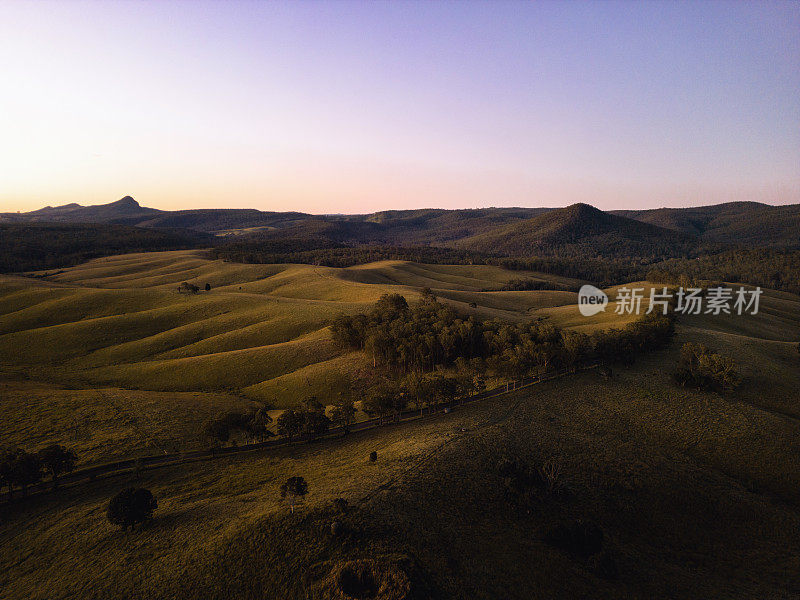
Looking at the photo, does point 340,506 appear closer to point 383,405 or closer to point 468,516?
point 468,516

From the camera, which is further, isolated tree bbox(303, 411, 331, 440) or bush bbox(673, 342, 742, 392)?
bush bbox(673, 342, 742, 392)

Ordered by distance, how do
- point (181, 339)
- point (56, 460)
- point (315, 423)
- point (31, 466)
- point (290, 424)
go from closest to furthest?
1. point (31, 466)
2. point (56, 460)
3. point (290, 424)
4. point (315, 423)
5. point (181, 339)

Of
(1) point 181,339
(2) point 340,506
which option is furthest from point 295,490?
(1) point 181,339

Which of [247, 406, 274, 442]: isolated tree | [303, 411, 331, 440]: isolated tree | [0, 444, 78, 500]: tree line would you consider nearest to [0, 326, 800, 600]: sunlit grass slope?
[303, 411, 331, 440]: isolated tree

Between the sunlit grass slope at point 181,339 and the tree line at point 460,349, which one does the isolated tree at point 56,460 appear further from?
the tree line at point 460,349

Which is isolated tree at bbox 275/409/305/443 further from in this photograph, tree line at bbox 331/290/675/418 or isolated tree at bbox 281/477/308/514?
isolated tree at bbox 281/477/308/514

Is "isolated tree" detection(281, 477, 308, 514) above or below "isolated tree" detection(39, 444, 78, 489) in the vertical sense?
above

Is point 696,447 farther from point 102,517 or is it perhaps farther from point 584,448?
point 102,517
